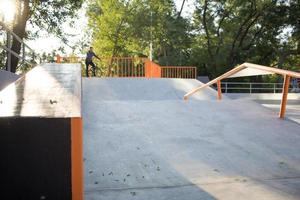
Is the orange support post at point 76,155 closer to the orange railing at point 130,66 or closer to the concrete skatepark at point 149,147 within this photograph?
the concrete skatepark at point 149,147

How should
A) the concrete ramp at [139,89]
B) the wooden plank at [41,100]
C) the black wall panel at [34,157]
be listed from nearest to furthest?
the black wall panel at [34,157] → the wooden plank at [41,100] → the concrete ramp at [139,89]

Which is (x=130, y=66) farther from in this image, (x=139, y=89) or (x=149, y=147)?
(x=149, y=147)

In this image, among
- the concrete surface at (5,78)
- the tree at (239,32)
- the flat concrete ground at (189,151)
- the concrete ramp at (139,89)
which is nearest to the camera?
the flat concrete ground at (189,151)

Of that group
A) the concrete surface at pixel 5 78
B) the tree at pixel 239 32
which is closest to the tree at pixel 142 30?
the tree at pixel 239 32

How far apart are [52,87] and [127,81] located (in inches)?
549

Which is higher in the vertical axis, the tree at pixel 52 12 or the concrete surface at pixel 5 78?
the tree at pixel 52 12

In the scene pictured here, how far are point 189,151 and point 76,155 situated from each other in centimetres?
330

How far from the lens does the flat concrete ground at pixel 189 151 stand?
442 cm

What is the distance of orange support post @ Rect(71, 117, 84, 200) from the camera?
2.78 metres

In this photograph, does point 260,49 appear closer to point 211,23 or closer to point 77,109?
point 211,23

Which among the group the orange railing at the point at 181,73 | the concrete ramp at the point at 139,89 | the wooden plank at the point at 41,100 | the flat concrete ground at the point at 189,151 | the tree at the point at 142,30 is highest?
the tree at the point at 142,30

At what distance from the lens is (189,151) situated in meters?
5.89

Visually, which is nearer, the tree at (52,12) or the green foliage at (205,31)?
the tree at (52,12)

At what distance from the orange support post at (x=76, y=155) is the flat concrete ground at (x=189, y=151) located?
1277 mm
